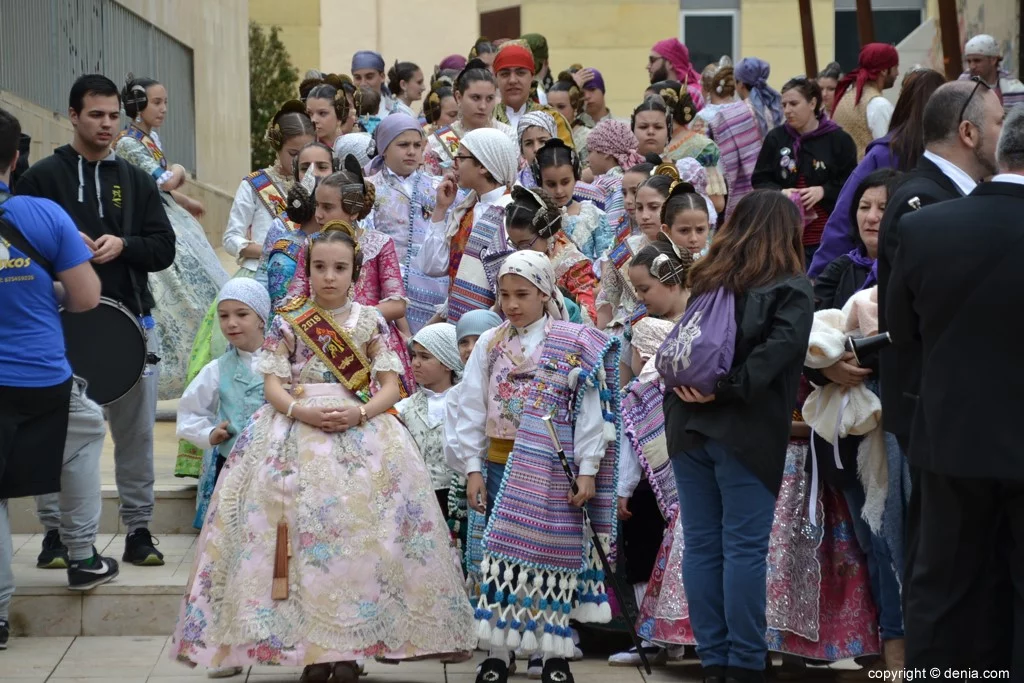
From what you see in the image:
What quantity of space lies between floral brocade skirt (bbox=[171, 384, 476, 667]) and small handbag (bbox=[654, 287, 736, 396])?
121 cm

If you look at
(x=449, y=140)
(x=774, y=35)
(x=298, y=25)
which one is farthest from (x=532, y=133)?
(x=298, y=25)

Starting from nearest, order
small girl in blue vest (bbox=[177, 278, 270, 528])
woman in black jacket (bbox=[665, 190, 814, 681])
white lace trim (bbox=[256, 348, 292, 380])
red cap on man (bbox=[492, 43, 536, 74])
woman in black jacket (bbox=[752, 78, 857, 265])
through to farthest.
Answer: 1. woman in black jacket (bbox=[665, 190, 814, 681])
2. white lace trim (bbox=[256, 348, 292, 380])
3. small girl in blue vest (bbox=[177, 278, 270, 528])
4. woman in black jacket (bbox=[752, 78, 857, 265])
5. red cap on man (bbox=[492, 43, 536, 74])

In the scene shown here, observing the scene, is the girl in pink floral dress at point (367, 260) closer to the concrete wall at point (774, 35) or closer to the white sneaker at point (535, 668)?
the white sneaker at point (535, 668)

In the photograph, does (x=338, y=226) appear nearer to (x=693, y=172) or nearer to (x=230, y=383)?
(x=230, y=383)

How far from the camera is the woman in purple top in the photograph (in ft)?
24.0

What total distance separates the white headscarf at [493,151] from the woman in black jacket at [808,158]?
Result: 7.15ft

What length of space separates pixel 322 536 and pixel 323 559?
0.09 m

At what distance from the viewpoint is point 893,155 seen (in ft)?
25.0

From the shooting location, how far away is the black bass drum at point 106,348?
7535mm

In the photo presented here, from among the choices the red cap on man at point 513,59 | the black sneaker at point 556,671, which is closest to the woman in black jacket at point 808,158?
the red cap on man at point 513,59

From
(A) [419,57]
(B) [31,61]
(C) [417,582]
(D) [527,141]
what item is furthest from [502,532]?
(A) [419,57]

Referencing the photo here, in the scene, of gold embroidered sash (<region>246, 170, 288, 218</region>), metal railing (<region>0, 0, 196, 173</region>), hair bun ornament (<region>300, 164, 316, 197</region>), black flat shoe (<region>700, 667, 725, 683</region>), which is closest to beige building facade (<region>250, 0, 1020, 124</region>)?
metal railing (<region>0, 0, 196, 173</region>)

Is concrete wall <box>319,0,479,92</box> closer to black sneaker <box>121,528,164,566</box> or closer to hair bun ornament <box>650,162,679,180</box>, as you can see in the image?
hair bun ornament <box>650,162,679,180</box>

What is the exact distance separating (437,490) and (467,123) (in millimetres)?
3434
